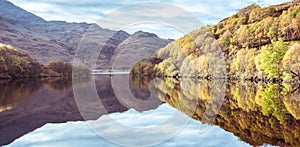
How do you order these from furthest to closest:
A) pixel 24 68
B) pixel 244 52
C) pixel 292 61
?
1. pixel 24 68
2. pixel 244 52
3. pixel 292 61

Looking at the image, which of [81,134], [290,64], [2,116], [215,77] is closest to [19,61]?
[215,77]

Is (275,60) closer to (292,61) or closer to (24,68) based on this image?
(292,61)

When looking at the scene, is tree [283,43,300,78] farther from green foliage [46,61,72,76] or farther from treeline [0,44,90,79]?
green foliage [46,61,72,76]

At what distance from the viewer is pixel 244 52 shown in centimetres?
7150

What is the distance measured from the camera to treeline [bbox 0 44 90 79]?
75.9 meters

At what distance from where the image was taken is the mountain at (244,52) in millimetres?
53688

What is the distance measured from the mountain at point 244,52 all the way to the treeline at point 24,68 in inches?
1024

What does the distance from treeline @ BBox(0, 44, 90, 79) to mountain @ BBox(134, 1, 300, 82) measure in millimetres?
26004

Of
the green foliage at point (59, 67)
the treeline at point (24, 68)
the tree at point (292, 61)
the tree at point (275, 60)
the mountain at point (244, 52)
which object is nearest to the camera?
the tree at point (292, 61)

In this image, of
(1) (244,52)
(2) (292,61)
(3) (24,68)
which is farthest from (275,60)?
(3) (24,68)

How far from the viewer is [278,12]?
95000mm

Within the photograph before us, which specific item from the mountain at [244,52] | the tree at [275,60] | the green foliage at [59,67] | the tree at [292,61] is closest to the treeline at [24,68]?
the green foliage at [59,67]

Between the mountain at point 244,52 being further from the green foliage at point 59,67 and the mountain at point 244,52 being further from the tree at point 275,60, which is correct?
the green foliage at point 59,67

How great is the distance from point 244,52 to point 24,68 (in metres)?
51.5
